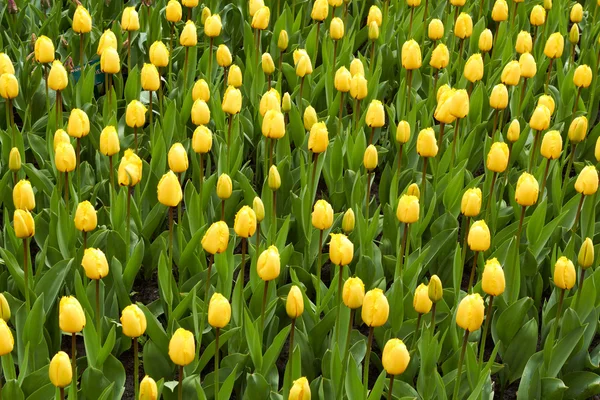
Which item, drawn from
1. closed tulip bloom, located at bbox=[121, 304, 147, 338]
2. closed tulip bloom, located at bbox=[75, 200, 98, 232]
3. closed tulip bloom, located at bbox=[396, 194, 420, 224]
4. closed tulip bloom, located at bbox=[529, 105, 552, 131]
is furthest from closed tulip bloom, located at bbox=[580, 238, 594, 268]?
closed tulip bloom, located at bbox=[75, 200, 98, 232]

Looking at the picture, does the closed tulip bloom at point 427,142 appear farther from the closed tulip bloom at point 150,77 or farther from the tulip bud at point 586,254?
the closed tulip bloom at point 150,77

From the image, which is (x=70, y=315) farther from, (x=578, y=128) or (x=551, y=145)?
(x=578, y=128)

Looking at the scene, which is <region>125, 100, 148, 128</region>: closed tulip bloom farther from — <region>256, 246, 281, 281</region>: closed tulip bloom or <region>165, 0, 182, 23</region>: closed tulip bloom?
<region>256, 246, 281, 281</region>: closed tulip bloom

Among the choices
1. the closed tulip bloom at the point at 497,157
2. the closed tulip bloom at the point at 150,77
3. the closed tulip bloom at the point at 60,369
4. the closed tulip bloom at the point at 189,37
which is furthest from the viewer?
the closed tulip bloom at the point at 189,37

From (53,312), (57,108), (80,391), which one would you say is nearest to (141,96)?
(57,108)

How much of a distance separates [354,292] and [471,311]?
305 millimetres

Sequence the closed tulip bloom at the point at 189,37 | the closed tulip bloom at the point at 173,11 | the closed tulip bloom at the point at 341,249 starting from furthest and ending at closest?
1. the closed tulip bloom at the point at 173,11
2. the closed tulip bloom at the point at 189,37
3. the closed tulip bloom at the point at 341,249

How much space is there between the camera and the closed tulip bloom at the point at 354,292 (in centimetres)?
260

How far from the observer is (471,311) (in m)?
2.58

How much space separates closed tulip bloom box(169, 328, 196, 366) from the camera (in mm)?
2443

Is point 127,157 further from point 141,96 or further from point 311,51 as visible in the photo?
point 311,51

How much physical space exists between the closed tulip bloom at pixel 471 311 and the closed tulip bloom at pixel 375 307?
21 cm

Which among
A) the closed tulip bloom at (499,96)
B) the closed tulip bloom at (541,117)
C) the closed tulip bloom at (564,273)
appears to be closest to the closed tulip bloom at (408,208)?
the closed tulip bloom at (564,273)

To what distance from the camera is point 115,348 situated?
3.22 meters
